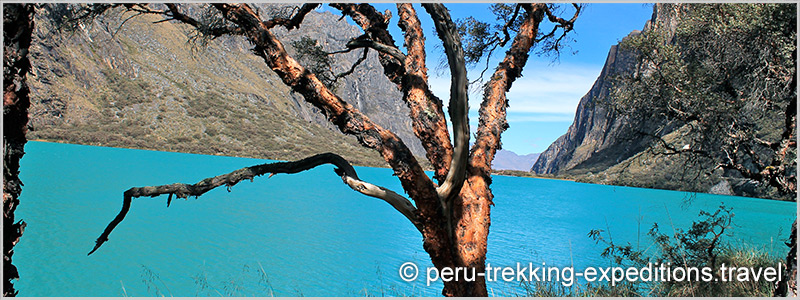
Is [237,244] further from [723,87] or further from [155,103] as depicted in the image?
[155,103]

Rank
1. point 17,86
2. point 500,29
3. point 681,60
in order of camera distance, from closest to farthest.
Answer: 1. point 17,86
2. point 500,29
3. point 681,60

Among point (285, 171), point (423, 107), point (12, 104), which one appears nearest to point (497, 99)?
point (423, 107)

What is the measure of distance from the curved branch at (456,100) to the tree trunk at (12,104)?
9.19ft

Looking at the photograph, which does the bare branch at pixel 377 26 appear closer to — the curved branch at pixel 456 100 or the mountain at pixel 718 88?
the curved branch at pixel 456 100

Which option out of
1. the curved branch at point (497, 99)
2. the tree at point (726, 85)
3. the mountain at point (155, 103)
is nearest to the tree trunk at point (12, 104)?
the curved branch at point (497, 99)

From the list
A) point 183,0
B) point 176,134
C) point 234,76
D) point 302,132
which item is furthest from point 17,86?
point 234,76

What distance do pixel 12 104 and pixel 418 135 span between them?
2824 millimetres

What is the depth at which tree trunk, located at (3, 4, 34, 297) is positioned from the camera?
3.00 meters

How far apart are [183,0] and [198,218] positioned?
1744 centimetres

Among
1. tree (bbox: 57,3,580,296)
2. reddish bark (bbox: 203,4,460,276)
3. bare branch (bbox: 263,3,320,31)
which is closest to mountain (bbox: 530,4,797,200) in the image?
tree (bbox: 57,3,580,296)

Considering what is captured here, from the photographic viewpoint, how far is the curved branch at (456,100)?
10.2 ft

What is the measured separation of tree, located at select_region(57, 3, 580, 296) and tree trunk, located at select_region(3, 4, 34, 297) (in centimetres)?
56

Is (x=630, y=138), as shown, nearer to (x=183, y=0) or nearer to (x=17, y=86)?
(x=183, y=0)

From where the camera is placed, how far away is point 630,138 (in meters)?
6.65
